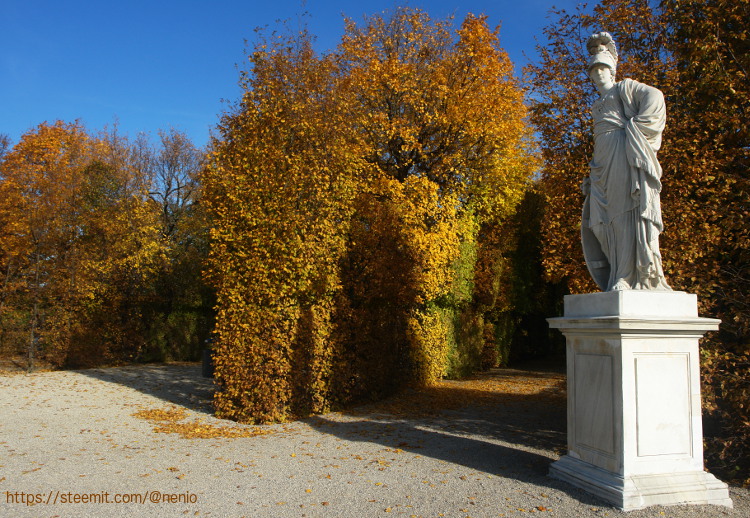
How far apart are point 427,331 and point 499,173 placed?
217 inches

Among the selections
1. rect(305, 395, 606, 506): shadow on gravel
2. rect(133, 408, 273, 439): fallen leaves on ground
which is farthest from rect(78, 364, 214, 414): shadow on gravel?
rect(305, 395, 606, 506): shadow on gravel

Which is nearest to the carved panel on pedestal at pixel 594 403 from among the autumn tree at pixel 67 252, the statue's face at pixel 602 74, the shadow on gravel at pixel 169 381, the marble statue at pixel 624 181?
the marble statue at pixel 624 181

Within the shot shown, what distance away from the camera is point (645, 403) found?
484 cm

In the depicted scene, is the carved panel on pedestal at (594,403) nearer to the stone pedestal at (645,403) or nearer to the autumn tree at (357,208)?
the stone pedestal at (645,403)

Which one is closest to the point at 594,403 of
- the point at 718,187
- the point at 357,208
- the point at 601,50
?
the point at 601,50

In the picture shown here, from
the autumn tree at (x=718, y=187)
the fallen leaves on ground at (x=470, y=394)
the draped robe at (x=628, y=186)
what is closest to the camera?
the draped robe at (x=628, y=186)

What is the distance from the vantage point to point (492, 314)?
60.8 feet

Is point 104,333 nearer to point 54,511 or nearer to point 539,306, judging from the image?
point 54,511

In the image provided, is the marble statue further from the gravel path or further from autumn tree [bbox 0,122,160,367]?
autumn tree [bbox 0,122,160,367]

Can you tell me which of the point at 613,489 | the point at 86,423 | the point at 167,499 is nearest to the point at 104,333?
the point at 86,423

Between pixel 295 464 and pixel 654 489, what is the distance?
382cm

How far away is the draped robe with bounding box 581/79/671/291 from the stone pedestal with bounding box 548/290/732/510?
33cm

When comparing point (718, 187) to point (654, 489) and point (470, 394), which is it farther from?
point (470, 394)

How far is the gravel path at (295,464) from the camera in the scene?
488 cm
